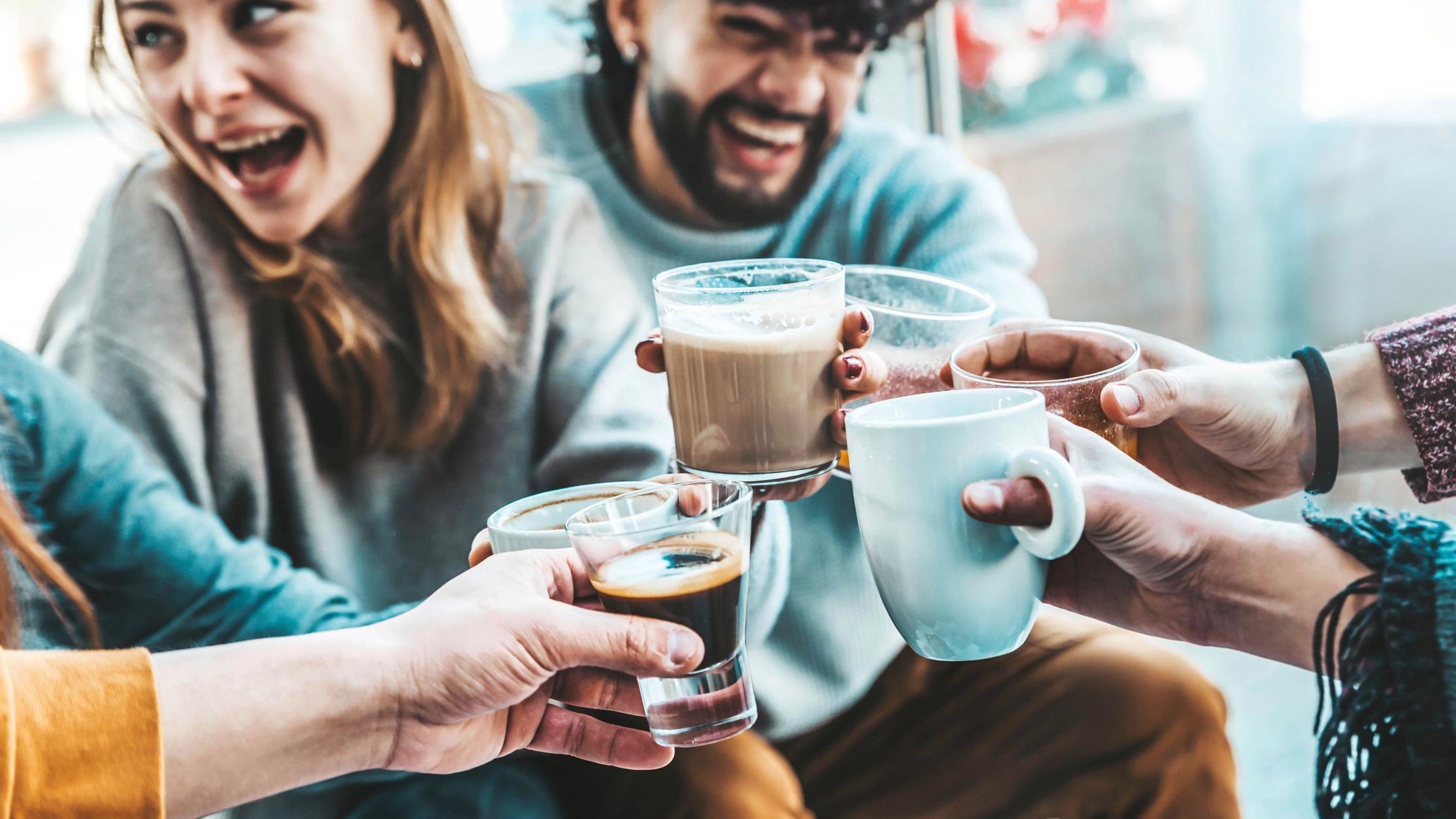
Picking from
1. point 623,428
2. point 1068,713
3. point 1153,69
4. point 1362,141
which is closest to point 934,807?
point 1068,713

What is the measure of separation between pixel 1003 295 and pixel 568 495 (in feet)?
2.14

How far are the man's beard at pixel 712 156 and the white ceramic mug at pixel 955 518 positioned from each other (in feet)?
2.05

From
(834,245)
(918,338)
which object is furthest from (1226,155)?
(918,338)

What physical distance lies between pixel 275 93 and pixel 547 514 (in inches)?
20.1

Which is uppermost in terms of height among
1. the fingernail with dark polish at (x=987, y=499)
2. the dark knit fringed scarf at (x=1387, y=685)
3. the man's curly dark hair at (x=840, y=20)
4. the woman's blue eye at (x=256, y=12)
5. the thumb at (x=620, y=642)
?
the woman's blue eye at (x=256, y=12)

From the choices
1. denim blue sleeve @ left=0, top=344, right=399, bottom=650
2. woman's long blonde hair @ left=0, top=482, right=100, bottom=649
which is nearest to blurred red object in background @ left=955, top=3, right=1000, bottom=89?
denim blue sleeve @ left=0, top=344, right=399, bottom=650

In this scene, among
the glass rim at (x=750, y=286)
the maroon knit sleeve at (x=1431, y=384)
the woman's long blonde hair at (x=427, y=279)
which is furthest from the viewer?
the woman's long blonde hair at (x=427, y=279)

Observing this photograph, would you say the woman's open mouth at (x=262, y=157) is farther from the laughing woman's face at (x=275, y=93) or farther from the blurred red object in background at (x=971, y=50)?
the blurred red object in background at (x=971, y=50)

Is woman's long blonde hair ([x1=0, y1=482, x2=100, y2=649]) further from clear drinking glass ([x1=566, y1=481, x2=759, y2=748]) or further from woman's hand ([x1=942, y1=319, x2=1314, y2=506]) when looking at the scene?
woman's hand ([x1=942, y1=319, x2=1314, y2=506])

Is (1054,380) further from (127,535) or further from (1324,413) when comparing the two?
(127,535)

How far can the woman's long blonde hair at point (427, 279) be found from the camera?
1.03m

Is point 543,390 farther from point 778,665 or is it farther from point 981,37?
point 981,37

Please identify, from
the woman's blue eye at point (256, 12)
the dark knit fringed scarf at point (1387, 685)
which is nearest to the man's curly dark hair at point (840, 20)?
the woman's blue eye at point (256, 12)

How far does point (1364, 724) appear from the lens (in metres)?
0.62
